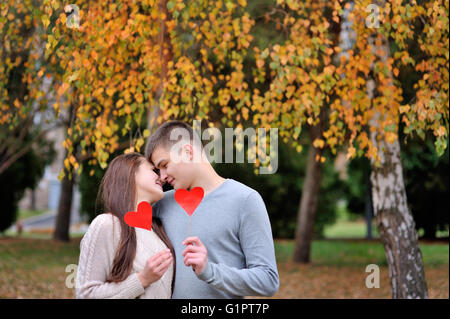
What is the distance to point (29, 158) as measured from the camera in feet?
56.0

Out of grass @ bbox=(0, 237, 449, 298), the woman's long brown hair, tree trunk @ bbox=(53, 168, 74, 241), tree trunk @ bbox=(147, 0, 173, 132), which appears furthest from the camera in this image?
tree trunk @ bbox=(53, 168, 74, 241)

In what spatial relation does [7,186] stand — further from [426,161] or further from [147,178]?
[147,178]

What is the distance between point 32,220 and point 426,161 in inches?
1025

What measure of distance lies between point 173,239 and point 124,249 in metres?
0.24

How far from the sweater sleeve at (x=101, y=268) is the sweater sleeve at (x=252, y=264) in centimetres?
37

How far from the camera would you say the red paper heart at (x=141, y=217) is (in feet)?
7.64

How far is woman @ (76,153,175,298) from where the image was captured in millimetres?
2264

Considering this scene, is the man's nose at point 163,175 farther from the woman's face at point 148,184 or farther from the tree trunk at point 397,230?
the tree trunk at point 397,230

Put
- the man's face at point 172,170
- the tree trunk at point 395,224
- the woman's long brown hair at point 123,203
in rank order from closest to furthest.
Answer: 1. the woman's long brown hair at point 123,203
2. the man's face at point 172,170
3. the tree trunk at point 395,224

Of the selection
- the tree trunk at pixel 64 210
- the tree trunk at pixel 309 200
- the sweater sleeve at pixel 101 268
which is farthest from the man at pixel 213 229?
the tree trunk at pixel 64 210

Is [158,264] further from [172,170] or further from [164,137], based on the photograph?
[164,137]

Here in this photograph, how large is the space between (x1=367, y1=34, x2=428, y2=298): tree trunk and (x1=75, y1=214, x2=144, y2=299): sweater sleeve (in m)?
4.11

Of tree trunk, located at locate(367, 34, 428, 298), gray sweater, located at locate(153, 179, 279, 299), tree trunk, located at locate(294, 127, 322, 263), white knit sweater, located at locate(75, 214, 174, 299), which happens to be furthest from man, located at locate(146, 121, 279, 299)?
tree trunk, located at locate(294, 127, 322, 263)

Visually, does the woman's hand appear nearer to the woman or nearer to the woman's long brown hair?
the woman
